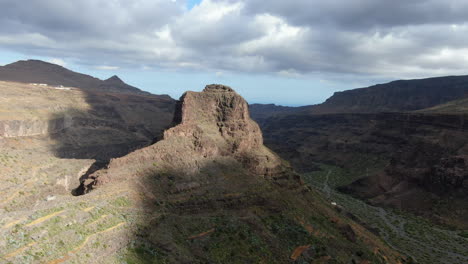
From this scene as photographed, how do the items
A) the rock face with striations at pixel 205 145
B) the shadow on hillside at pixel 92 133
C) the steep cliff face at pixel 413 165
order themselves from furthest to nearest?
the shadow on hillside at pixel 92 133, the steep cliff face at pixel 413 165, the rock face with striations at pixel 205 145

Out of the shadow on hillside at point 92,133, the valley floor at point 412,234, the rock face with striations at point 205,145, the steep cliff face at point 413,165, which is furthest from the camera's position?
the shadow on hillside at point 92,133

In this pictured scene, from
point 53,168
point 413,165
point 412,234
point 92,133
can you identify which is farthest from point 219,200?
point 92,133

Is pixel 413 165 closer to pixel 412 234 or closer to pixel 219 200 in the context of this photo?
pixel 412 234

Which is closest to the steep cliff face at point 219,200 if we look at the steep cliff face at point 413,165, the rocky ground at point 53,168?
the rocky ground at point 53,168

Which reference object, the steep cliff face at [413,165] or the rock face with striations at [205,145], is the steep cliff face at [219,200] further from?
the steep cliff face at [413,165]

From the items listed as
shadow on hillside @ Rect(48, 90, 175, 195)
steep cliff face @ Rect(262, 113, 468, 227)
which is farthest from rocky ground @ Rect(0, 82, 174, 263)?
steep cliff face @ Rect(262, 113, 468, 227)

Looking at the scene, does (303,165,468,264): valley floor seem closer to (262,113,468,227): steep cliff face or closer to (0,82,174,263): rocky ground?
(262,113,468,227): steep cliff face

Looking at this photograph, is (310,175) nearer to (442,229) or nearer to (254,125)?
(442,229)

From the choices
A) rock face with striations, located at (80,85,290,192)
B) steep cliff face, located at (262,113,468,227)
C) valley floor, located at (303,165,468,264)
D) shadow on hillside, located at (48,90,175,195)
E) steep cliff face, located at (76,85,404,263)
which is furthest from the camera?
shadow on hillside, located at (48,90,175,195)
